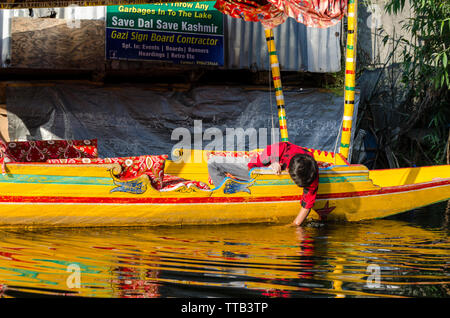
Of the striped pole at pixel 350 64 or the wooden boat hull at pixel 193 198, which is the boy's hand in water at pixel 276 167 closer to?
the wooden boat hull at pixel 193 198

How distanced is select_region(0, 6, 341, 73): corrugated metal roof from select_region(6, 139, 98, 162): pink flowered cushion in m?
3.14

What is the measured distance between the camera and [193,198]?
6.41m

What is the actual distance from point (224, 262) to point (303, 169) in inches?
78.4

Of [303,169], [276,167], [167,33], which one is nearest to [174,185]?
[276,167]

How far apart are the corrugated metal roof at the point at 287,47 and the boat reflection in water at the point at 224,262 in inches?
166

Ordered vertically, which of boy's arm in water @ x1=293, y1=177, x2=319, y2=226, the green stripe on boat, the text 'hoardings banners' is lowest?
boy's arm in water @ x1=293, y1=177, x2=319, y2=226

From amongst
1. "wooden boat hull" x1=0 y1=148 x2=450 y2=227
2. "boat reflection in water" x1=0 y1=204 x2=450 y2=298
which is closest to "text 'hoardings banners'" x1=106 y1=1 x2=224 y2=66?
"wooden boat hull" x1=0 y1=148 x2=450 y2=227

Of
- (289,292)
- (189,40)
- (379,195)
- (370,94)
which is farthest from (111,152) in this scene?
(289,292)

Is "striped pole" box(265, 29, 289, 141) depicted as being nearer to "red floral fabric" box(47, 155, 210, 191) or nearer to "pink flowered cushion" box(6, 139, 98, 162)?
"red floral fabric" box(47, 155, 210, 191)

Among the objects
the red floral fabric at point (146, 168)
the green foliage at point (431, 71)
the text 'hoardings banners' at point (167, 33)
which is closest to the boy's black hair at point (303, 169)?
the red floral fabric at point (146, 168)

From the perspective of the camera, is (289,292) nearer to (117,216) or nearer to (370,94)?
(117,216)

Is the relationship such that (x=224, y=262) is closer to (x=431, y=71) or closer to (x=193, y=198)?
(x=193, y=198)

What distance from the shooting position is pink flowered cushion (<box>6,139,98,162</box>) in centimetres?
712
